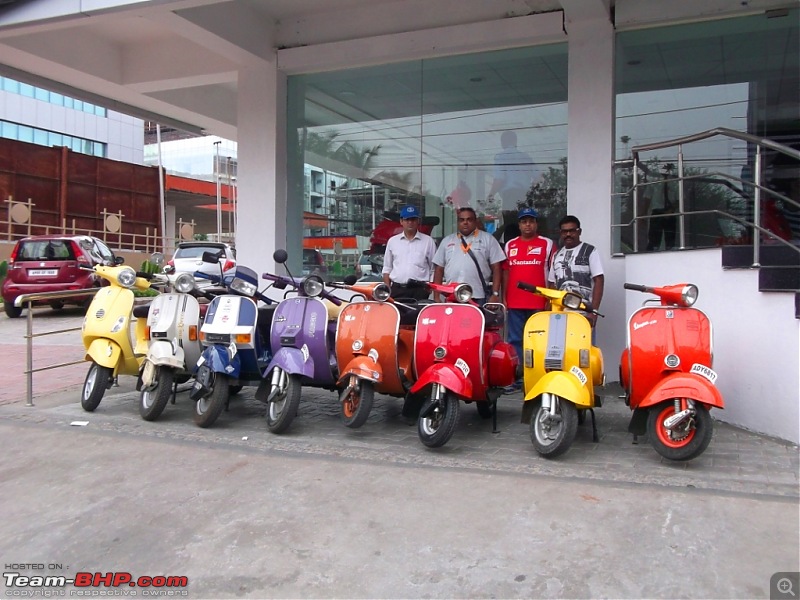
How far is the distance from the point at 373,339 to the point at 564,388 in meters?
1.58

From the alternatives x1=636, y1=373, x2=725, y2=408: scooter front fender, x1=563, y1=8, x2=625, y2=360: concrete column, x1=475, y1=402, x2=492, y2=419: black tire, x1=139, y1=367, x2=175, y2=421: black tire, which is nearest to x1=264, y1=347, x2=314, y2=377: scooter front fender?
x1=139, y1=367, x2=175, y2=421: black tire

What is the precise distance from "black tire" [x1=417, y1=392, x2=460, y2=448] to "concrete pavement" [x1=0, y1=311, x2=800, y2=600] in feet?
0.43

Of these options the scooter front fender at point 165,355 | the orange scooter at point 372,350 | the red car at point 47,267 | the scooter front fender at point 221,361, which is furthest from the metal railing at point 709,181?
the red car at point 47,267

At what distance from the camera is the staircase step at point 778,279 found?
4734mm

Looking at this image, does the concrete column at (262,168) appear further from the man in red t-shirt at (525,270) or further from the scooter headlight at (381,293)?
the scooter headlight at (381,293)

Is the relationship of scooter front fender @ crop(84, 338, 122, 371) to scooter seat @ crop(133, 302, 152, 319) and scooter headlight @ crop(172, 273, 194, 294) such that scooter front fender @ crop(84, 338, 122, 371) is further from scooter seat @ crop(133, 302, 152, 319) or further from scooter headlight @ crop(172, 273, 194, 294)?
scooter headlight @ crop(172, 273, 194, 294)

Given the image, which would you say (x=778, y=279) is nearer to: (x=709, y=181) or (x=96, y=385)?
(x=709, y=181)

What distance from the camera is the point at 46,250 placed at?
13.9 m

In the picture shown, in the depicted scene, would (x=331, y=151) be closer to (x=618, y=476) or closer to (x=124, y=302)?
(x=124, y=302)

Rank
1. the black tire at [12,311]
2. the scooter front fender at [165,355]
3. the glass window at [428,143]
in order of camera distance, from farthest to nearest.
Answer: the black tire at [12,311] → the glass window at [428,143] → the scooter front fender at [165,355]

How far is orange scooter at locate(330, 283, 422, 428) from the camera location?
16.4 ft

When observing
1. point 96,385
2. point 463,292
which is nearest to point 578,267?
point 463,292

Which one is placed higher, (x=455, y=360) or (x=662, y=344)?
(x=662, y=344)

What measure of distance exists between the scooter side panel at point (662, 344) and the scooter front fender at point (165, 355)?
3719 millimetres
